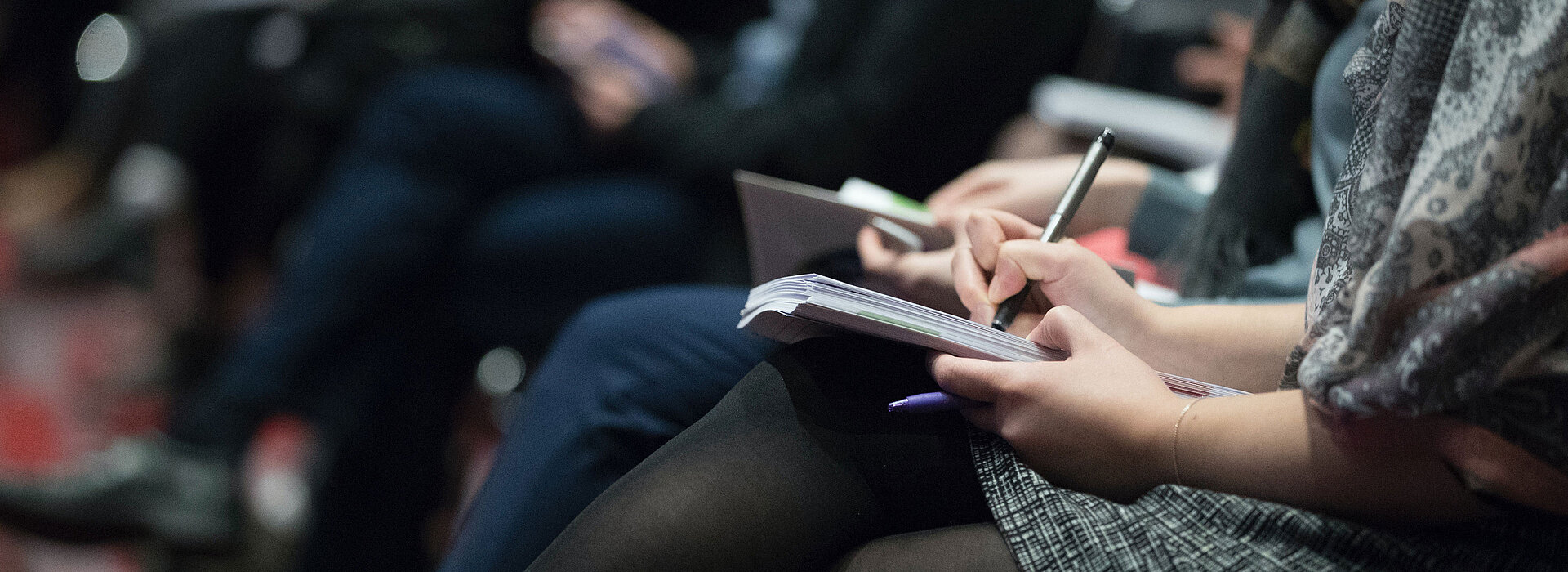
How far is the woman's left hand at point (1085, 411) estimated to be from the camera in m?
0.46

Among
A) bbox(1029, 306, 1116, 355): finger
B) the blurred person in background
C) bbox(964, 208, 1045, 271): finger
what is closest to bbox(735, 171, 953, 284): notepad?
bbox(964, 208, 1045, 271): finger

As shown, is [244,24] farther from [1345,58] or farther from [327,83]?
[1345,58]

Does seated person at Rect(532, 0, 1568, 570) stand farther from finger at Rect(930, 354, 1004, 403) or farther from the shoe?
the shoe

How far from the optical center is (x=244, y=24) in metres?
1.78

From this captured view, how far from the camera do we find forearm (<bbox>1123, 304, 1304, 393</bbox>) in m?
0.56

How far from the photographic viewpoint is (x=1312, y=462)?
1.44 feet

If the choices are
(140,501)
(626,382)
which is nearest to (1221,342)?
(626,382)

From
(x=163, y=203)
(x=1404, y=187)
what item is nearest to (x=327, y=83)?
(x=163, y=203)

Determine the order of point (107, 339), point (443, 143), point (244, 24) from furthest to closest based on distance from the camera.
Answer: point (107, 339)
point (244, 24)
point (443, 143)

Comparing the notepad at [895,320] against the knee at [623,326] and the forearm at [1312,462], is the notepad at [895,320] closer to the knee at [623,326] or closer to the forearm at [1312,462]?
the forearm at [1312,462]

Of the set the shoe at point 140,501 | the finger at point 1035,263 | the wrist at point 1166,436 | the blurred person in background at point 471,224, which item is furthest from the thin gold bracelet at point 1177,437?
the shoe at point 140,501

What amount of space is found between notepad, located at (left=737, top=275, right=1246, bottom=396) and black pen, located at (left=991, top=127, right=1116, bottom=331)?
5cm

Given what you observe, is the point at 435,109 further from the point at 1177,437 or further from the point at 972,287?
the point at 1177,437

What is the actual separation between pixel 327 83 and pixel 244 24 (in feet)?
0.65
